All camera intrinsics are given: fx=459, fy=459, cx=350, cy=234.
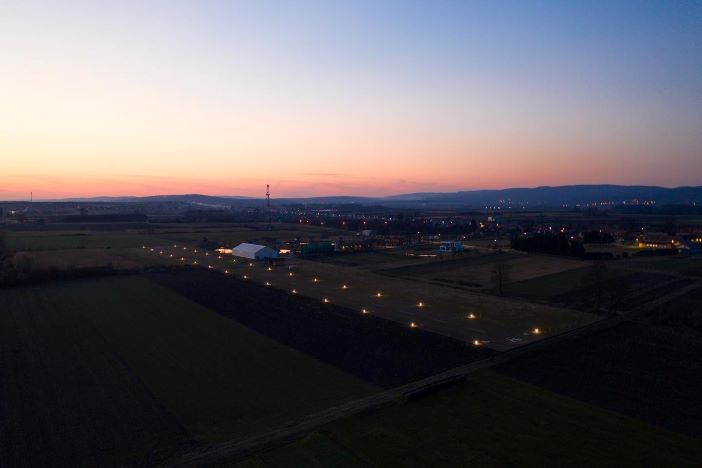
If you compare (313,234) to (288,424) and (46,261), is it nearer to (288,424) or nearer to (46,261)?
(46,261)

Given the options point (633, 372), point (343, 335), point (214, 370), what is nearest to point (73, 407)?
point (214, 370)

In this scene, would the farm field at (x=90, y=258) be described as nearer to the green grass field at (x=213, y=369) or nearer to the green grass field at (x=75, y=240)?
the green grass field at (x=75, y=240)

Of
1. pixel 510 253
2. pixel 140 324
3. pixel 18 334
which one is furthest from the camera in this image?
pixel 510 253

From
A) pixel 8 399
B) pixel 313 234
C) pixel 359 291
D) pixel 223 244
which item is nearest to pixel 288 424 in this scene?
pixel 8 399

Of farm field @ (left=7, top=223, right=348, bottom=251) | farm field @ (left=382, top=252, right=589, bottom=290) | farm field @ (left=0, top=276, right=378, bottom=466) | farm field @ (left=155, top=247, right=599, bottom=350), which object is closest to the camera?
farm field @ (left=0, top=276, right=378, bottom=466)

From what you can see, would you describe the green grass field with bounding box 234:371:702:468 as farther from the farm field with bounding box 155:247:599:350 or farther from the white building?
the white building

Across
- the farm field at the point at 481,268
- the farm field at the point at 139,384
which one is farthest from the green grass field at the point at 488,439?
the farm field at the point at 481,268

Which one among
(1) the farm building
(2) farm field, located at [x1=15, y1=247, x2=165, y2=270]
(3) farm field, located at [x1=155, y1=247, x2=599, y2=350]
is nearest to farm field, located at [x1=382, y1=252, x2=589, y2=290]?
(3) farm field, located at [x1=155, y1=247, x2=599, y2=350]
